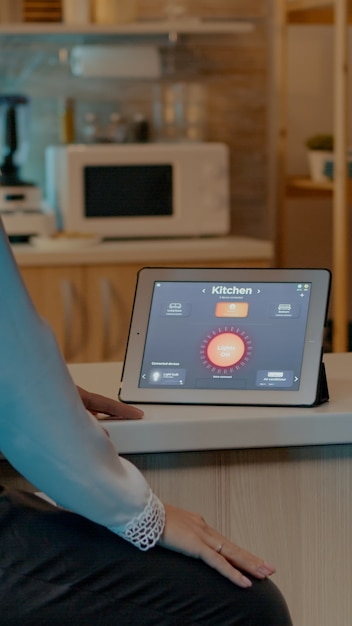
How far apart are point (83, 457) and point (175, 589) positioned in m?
0.17

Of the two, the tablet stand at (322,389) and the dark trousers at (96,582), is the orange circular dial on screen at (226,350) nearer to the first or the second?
the tablet stand at (322,389)

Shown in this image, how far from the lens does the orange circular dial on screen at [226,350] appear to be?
5.19 ft

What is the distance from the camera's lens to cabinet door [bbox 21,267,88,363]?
3.52 meters

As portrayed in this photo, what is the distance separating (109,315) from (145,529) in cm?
241

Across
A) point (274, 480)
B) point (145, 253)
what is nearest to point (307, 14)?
point (145, 253)

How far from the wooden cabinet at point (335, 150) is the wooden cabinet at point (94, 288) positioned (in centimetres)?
25

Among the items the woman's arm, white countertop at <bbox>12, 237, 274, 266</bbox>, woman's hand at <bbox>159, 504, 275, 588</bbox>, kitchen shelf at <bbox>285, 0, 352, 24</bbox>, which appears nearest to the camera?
the woman's arm

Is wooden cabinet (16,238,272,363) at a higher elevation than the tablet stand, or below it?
below

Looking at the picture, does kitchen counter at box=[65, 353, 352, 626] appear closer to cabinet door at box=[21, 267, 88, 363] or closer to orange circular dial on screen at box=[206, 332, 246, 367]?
orange circular dial on screen at box=[206, 332, 246, 367]

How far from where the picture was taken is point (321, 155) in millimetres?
3787

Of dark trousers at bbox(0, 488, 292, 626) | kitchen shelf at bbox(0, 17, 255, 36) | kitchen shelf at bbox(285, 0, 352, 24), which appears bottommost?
dark trousers at bbox(0, 488, 292, 626)

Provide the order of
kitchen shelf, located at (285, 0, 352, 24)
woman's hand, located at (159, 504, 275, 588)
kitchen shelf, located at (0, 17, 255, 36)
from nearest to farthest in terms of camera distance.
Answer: woman's hand, located at (159, 504, 275, 588), kitchen shelf, located at (0, 17, 255, 36), kitchen shelf, located at (285, 0, 352, 24)

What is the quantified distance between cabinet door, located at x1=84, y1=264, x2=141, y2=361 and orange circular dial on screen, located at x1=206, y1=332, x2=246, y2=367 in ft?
6.48

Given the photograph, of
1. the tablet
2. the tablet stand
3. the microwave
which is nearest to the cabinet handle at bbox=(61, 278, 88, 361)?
the microwave
